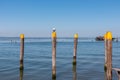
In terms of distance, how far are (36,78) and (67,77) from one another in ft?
9.54

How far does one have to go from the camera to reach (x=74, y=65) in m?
31.1

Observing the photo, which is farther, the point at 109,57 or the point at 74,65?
the point at 74,65

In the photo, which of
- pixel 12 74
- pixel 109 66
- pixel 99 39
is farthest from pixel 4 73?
pixel 99 39

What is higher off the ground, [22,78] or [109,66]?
[109,66]

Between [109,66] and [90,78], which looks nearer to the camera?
[109,66]

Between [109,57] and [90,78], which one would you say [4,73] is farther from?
[109,57]

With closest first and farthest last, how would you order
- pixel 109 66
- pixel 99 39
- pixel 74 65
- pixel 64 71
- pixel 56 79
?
pixel 109 66
pixel 56 79
pixel 64 71
pixel 74 65
pixel 99 39

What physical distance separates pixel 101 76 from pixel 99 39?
329ft

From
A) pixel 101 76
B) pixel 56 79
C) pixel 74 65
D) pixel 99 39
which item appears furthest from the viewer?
pixel 99 39

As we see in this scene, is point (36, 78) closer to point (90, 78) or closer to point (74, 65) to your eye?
point (90, 78)

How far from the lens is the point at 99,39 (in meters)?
124

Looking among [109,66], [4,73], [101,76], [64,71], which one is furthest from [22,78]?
[109,66]

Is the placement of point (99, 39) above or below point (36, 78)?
above

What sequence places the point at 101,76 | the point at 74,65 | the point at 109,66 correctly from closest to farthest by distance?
the point at 109,66 < the point at 101,76 < the point at 74,65
